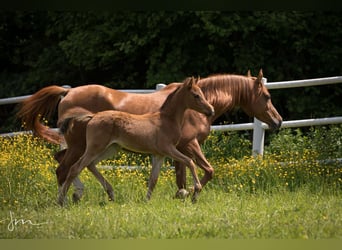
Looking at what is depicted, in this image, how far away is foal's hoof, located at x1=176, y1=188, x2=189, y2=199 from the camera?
296 inches

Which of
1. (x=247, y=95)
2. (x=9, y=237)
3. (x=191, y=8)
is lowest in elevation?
(x=9, y=237)

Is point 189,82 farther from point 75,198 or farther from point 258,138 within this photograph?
point 258,138

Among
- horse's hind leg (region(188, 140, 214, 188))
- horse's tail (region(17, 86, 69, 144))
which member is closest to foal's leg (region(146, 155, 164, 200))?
horse's hind leg (region(188, 140, 214, 188))

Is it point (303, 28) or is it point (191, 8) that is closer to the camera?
point (191, 8)

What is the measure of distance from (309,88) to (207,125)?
4.73m

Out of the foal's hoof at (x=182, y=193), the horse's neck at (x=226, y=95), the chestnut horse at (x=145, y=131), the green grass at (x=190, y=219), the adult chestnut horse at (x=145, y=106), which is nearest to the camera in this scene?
the green grass at (x=190, y=219)

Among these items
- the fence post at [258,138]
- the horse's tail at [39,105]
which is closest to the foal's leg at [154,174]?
the horse's tail at [39,105]

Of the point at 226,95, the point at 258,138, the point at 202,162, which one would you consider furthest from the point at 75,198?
the point at 258,138

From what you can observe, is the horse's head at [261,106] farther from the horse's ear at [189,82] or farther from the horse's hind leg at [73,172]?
the horse's hind leg at [73,172]

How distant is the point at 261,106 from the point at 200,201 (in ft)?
5.19

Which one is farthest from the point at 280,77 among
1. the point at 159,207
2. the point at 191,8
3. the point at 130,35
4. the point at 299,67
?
the point at 191,8

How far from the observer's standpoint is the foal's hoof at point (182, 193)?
24.7ft

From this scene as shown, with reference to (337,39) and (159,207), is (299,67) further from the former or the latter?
(159,207)

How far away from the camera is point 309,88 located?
12.0 m
